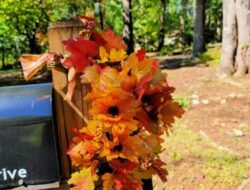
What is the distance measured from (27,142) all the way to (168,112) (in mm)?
499

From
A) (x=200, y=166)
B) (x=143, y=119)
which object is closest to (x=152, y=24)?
(x=200, y=166)

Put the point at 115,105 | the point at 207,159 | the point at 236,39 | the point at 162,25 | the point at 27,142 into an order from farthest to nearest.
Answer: the point at 162,25
the point at 236,39
the point at 207,159
the point at 27,142
the point at 115,105

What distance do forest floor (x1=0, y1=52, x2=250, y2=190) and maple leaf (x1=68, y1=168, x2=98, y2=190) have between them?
6.55 ft

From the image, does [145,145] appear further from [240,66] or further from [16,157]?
[240,66]

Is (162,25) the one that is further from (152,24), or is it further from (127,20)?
(127,20)

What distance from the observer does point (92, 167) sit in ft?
3.82

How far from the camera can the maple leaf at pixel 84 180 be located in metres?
1.16

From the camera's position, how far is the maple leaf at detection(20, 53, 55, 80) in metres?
1.22

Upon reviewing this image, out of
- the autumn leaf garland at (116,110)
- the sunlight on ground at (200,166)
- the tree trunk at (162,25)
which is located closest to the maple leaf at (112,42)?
the autumn leaf garland at (116,110)

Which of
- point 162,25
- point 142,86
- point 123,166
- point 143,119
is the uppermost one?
point 142,86

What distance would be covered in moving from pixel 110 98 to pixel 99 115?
0.06m

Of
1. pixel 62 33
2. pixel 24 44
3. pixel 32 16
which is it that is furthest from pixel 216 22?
pixel 62 33

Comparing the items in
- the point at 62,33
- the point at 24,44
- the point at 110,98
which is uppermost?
the point at 62,33

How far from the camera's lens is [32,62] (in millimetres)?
1236
